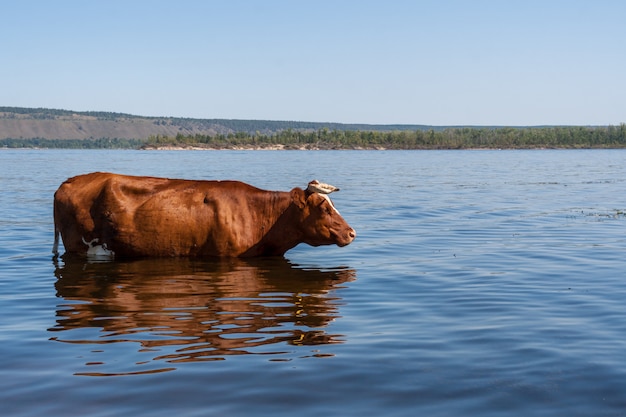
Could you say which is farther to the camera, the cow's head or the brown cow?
the cow's head

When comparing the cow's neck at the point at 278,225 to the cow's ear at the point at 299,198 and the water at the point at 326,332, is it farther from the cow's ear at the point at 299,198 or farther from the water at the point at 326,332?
the water at the point at 326,332

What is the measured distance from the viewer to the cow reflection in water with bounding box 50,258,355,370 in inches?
337

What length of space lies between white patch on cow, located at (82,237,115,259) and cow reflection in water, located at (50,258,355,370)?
0.30 metres

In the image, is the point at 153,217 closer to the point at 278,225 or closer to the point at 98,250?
the point at 98,250

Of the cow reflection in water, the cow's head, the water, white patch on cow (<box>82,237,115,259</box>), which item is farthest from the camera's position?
the cow's head

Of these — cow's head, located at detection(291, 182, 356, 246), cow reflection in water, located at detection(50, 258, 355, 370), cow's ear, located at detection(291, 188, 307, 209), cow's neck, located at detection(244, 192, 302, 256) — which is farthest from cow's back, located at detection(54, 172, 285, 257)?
cow's head, located at detection(291, 182, 356, 246)

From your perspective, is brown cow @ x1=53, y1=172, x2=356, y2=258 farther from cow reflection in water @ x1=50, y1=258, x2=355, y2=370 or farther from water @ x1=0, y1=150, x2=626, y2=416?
→ water @ x1=0, y1=150, x2=626, y2=416

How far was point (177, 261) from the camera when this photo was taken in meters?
14.3

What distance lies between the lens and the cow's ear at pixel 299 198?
581 inches

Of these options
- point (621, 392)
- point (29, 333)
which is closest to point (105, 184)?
point (29, 333)

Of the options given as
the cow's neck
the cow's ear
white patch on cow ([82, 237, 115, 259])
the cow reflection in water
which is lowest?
the cow reflection in water

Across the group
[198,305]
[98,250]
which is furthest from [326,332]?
[98,250]

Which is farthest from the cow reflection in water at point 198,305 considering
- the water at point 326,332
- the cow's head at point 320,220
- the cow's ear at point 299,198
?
the cow's ear at point 299,198

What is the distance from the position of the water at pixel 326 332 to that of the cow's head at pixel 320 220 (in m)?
→ 0.57
